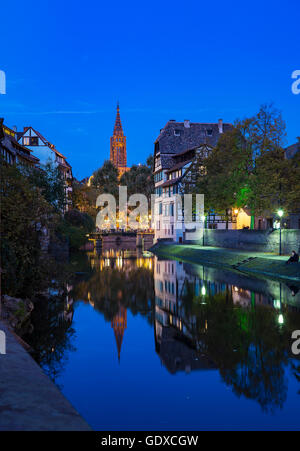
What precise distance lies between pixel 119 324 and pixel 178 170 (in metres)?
51.8

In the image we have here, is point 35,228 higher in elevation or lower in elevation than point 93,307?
higher

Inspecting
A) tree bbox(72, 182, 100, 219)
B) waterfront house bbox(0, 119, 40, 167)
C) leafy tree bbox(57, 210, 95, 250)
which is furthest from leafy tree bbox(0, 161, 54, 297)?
tree bbox(72, 182, 100, 219)

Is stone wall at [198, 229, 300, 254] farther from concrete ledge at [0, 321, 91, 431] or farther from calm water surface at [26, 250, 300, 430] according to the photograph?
concrete ledge at [0, 321, 91, 431]

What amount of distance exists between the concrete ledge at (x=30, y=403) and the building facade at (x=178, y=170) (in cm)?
5265

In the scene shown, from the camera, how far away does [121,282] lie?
98.1 ft

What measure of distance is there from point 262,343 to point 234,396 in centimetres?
447

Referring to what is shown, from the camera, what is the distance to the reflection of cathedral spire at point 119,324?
596 inches

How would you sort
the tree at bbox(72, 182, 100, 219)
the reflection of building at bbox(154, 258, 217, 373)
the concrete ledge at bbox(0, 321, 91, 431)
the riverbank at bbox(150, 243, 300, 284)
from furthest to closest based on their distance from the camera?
the tree at bbox(72, 182, 100, 219), the riverbank at bbox(150, 243, 300, 284), the reflection of building at bbox(154, 258, 217, 373), the concrete ledge at bbox(0, 321, 91, 431)

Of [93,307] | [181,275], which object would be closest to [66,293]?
[93,307]

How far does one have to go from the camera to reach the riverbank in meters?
30.2

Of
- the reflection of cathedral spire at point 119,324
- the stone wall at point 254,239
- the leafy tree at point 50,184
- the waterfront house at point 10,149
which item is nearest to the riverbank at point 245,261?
the stone wall at point 254,239

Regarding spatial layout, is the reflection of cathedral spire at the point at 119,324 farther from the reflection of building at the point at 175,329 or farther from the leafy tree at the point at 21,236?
the leafy tree at the point at 21,236

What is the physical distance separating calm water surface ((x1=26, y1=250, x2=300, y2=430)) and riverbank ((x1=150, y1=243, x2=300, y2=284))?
19.5 ft
